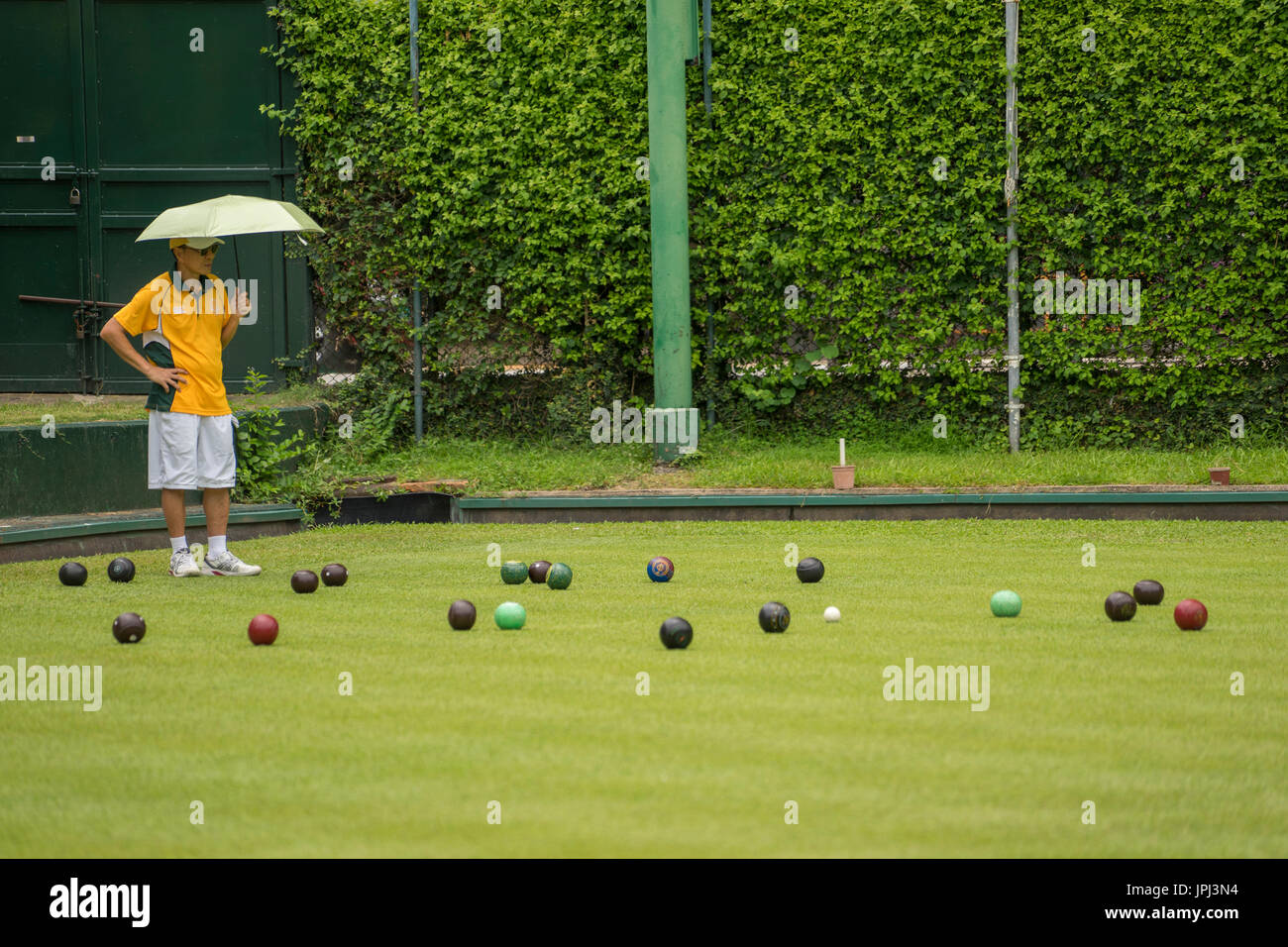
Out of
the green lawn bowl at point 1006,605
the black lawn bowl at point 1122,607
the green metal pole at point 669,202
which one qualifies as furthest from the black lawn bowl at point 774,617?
the green metal pole at point 669,202

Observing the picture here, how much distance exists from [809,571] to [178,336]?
3501 mm

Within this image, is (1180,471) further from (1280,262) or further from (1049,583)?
(1049,583)

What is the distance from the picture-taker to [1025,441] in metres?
10.4

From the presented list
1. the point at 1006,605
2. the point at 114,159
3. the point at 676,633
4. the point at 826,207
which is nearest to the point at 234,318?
the point at 676,633

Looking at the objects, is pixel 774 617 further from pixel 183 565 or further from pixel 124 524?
pixel 124 524

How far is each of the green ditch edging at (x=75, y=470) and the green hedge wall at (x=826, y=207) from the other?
2862 millimetres

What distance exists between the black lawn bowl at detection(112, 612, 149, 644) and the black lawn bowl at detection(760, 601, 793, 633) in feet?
7.71

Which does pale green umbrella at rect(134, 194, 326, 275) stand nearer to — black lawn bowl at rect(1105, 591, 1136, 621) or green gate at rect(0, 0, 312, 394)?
green gate at rect(0, 0, 312, 394)

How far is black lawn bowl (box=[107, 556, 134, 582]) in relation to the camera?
6699 mm

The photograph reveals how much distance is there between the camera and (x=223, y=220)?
6980 millimetres

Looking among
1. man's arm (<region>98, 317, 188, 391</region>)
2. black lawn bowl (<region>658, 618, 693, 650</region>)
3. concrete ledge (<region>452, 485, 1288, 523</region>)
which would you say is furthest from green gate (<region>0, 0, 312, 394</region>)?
black lawn bowl (<region>658, 618, 693, 650</region>)

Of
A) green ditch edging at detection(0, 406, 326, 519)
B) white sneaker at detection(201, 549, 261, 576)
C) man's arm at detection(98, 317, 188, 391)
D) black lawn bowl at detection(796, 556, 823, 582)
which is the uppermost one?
man's arm at detection(98, 317, 188, 391)

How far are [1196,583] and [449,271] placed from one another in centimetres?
684

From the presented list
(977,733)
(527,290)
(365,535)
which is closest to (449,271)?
(527,290)
